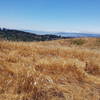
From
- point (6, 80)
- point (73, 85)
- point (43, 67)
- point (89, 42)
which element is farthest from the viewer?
point (89, 42)

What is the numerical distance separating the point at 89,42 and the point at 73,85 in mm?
27127

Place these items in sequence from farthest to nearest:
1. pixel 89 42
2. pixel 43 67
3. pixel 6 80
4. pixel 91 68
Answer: pixel 89 42, pixel 91 68, pixel 43 67, pixel 6 80

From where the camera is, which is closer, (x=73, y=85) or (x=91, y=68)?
(x=73, y=85)

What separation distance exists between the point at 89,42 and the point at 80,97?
27.8m

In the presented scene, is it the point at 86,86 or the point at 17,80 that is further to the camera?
the point at 86,86

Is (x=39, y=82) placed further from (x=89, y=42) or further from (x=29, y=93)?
(x=89, y=42)

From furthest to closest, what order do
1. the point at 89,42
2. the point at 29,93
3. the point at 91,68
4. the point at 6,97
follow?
1. the point at 89,42
2. the point at 91,68
3. the point at 29,93
4. the point at 6,97

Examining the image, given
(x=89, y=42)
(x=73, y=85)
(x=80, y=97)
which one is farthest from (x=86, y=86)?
(x=89, y=42)

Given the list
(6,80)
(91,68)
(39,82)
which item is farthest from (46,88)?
(91,68)

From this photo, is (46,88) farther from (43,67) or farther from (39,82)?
(43,67)

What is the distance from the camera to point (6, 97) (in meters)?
3.35

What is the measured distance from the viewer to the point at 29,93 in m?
3.57

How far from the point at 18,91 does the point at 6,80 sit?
1.07 ft

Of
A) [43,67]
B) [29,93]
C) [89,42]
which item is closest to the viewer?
[29,93]
